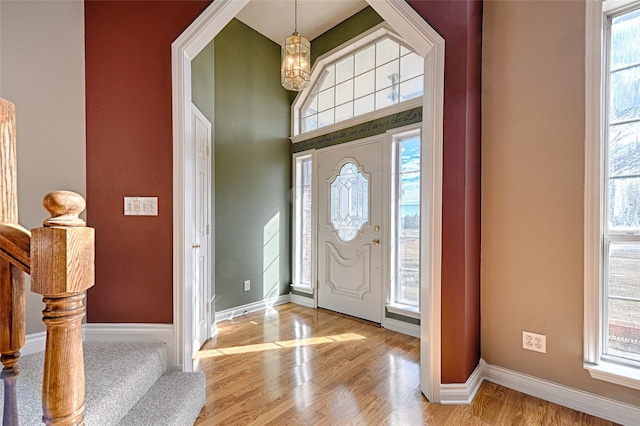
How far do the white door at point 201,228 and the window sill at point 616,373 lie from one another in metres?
2.73

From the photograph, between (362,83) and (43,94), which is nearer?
(43,94)

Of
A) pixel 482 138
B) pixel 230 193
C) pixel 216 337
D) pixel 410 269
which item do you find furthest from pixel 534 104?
pixel 216 337

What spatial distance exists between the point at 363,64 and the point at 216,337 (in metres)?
3.28

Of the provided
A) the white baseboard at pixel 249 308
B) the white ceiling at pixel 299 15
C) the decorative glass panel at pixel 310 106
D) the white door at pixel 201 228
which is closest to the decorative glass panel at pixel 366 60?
the white ceiling at pixel 299 15

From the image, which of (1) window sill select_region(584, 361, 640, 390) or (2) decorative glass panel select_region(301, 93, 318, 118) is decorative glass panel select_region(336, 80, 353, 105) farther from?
(1) window sill select_region(584, 361, 640, 390)

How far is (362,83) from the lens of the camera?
3.44 m

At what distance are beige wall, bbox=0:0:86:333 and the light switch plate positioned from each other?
303 mm

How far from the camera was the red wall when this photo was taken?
6.31 feet

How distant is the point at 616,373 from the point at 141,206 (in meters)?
2.93

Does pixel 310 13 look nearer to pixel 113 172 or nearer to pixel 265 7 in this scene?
pixel 265 7

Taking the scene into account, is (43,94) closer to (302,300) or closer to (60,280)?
(60,280)

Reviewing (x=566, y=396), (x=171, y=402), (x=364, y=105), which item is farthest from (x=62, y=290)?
(x=364, y=105)

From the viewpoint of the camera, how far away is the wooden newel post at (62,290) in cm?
56

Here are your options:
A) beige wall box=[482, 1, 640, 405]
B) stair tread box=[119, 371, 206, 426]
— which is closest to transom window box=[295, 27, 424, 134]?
beige wall box=[482, 1, 640, 405]
